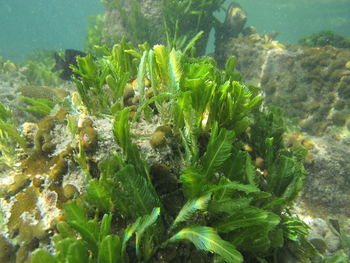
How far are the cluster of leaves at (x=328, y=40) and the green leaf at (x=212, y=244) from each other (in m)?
12.1

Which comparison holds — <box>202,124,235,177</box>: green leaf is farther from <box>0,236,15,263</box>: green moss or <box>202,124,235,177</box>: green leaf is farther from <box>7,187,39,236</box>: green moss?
<box>0,236,15,263</box>: green moss

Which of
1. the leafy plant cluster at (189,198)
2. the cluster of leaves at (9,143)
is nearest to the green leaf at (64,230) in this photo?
the leafy plant cluster at (189,198)

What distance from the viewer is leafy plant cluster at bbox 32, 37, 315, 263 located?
1.64 m

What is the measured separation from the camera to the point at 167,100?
2.81 meters

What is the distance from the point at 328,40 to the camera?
11.1m

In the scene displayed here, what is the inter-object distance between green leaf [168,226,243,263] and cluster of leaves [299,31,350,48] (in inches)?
475

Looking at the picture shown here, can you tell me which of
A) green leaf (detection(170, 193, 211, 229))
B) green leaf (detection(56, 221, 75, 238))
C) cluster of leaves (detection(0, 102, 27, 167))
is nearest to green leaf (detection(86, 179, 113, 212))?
green leaf (detection(56, 221, 75, 238))

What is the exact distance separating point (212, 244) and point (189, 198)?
1.39ft

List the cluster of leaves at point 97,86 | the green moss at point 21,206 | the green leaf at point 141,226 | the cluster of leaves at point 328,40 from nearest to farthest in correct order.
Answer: the green leaf at point 141,226 → the green moss at point 21,206 → the cluster of leaves at point 97,86 → the cluster of leaves at point 328,40

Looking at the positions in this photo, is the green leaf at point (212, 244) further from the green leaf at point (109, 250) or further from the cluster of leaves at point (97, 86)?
the cluster of leaves at point (97, 86)

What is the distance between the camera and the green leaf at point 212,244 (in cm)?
150

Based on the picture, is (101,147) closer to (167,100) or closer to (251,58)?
(167,100)

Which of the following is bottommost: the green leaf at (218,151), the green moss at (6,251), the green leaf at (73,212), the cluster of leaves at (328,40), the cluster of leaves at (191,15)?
the green moss at (6,251)

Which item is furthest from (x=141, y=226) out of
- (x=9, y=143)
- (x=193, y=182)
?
(x=9, y=143)
